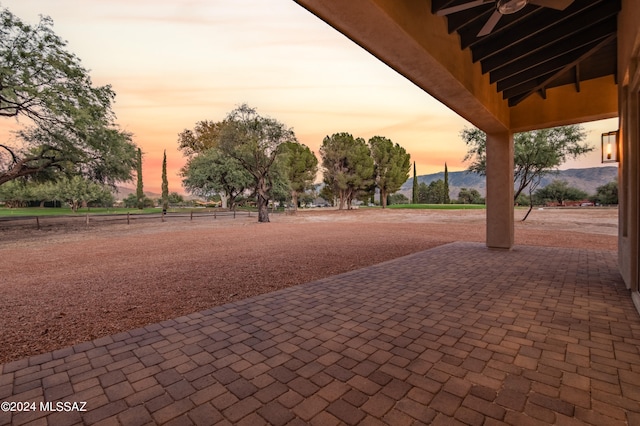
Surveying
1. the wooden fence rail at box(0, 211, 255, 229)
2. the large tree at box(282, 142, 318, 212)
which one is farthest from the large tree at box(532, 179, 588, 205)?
the wooden fence rail at box(0, 211, 255, 229)

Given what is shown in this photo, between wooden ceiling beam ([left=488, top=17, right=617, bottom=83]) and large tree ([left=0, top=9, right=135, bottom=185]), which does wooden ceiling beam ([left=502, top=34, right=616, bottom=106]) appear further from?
large tree ([left=0, top=9, right=135, bottom=185])

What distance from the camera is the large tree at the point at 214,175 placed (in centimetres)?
2917

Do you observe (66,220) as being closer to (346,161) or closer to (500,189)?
(500,189)

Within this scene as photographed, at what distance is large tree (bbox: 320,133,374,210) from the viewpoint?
38.0m

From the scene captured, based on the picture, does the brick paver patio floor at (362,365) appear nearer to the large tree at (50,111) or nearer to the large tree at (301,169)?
the large tree at (50,111)

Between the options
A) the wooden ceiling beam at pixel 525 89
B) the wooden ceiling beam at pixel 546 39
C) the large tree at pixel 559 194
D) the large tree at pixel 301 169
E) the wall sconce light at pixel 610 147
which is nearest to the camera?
the wooden ceiling beam at pixel 546 39

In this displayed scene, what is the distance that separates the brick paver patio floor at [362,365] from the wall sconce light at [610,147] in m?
2.79

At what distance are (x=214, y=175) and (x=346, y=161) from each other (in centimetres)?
1798

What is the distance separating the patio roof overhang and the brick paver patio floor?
10.3ft

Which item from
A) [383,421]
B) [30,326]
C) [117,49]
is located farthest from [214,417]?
[117,49]

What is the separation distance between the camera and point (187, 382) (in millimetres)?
2176

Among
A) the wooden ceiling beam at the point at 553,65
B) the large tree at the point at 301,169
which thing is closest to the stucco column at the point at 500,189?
the wooden ceiling beam at the point at 553,65

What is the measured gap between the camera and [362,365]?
7.75 ft

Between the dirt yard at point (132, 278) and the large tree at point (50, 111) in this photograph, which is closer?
the dirt yard at point (132, 278)
